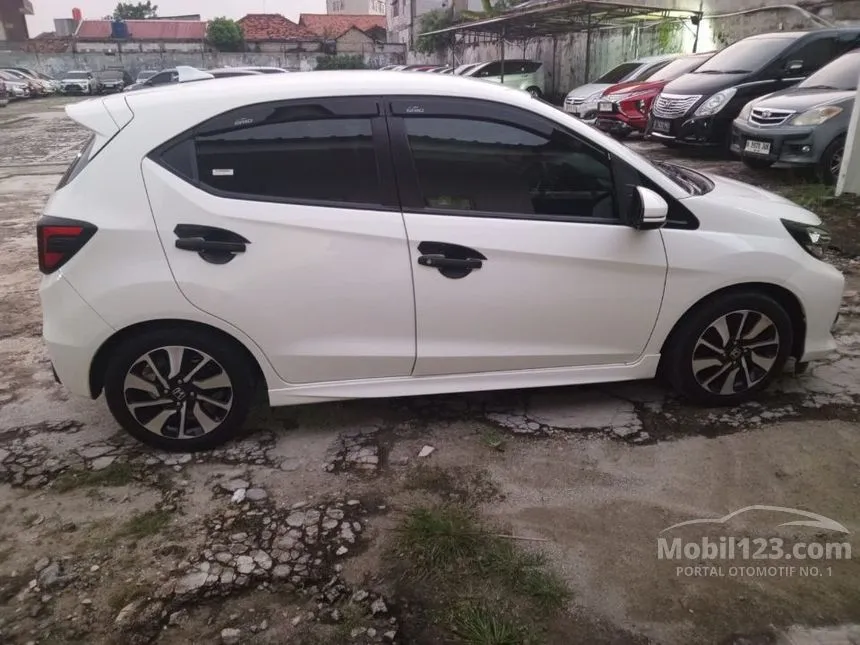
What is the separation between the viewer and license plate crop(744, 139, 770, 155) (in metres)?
8.35

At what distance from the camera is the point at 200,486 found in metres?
2.89

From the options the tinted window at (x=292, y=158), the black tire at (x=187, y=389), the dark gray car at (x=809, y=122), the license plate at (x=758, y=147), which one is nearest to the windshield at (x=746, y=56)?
the dark gray car at (x=809, y=122)

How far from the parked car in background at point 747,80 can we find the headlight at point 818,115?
2117 millimetres

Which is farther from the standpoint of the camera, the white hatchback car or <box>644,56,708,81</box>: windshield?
<box>644,56,708,81</box>: windshield

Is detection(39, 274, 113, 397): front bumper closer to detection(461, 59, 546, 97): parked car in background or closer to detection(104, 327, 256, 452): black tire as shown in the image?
detection(104, 327, 256, 452): black tire

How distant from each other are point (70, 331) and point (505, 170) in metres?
2.07

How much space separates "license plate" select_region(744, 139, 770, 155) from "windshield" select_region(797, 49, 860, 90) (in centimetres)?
111

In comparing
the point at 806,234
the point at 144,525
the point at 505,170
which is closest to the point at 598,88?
the point at 806,234

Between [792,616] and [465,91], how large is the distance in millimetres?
2442

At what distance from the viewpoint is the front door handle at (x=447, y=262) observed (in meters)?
2.89

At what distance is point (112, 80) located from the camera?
36062 mm

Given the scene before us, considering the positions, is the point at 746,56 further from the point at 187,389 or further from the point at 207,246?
the point at 187,389

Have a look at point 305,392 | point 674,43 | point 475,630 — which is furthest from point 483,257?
point 674,43

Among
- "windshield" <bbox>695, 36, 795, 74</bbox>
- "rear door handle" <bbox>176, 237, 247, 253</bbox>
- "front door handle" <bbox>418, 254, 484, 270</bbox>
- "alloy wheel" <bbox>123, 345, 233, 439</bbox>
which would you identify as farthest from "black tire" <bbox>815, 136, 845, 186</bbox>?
"alloy wheel" <bbox>123, 345, 233, 439</bbox>
